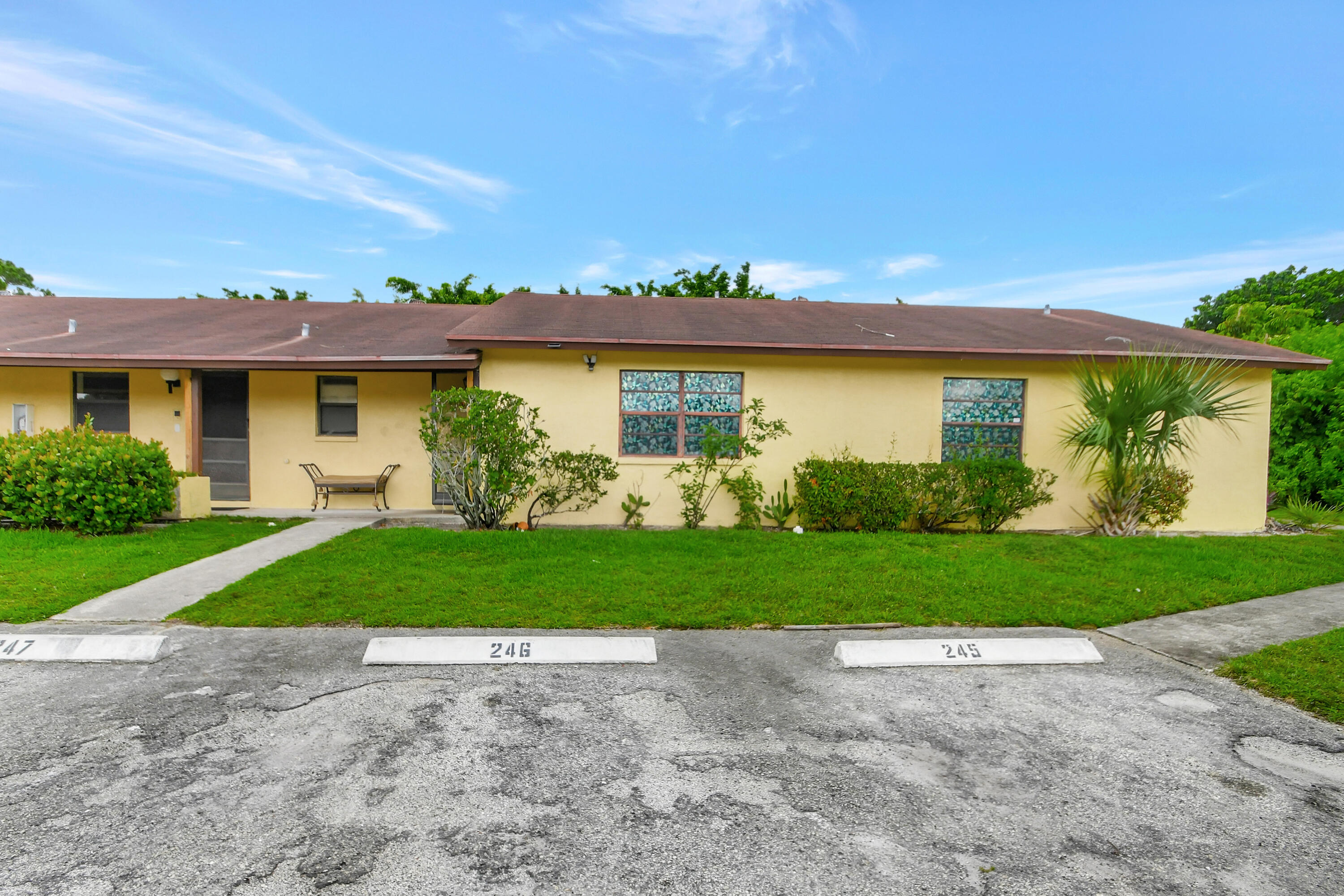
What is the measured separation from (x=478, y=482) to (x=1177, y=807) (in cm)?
832

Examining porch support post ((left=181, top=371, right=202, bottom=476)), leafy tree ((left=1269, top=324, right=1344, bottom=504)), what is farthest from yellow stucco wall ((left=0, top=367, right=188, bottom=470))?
leafy tree ((left=1269, top=324, right=1344, bottom=504))

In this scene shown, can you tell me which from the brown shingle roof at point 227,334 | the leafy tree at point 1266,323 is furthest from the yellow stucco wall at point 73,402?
the leafy tree at point 1266,323

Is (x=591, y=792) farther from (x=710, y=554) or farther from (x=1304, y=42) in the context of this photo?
(x=1304, y=42)

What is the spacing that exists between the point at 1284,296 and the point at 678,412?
166ft

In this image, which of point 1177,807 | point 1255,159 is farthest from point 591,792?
point 1255,159

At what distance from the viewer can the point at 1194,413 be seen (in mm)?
9781

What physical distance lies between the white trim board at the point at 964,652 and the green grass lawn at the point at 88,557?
7.11 meters

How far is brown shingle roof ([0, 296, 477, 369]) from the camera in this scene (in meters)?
10.7

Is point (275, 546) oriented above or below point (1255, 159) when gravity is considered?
below

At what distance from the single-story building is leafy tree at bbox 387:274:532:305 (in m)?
12.8

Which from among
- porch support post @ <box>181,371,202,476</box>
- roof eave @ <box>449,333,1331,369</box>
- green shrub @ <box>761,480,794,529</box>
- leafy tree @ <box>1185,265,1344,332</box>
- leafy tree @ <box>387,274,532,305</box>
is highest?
leafy tree @ <box>1185,265,1344,332</box>

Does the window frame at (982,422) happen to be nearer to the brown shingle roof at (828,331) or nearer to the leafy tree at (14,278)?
the brown shingle roof at (828,331)

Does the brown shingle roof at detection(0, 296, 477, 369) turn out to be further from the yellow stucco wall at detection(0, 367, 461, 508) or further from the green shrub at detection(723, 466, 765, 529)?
the green shrub at detection(723, 466, 765, 529)

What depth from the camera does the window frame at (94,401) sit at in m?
12.0
